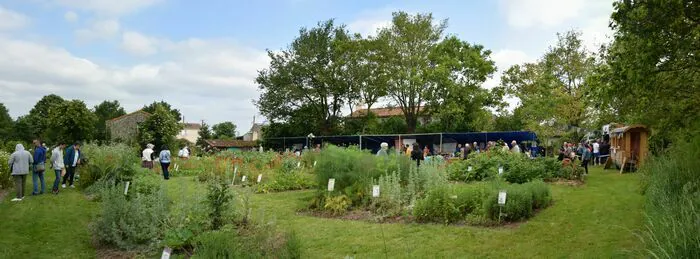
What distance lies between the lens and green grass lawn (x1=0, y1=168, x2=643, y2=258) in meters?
6.52

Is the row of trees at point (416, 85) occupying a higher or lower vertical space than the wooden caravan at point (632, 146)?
higher

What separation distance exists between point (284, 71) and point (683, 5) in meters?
39.8

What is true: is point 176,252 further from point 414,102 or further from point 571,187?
point 414,102

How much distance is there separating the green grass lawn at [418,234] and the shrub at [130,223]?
0.37 metres

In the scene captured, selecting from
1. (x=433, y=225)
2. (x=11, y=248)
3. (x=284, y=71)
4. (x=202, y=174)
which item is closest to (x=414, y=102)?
Answer: (x=284, y=71)

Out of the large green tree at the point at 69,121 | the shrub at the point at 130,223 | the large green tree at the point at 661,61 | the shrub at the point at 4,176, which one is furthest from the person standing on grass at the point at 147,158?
the large green tree at the point at 69,121

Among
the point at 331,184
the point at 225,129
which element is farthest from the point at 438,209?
the point at 225,129

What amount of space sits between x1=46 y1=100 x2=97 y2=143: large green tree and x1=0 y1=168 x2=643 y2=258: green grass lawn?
93.6ft

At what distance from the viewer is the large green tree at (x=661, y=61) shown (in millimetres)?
7375

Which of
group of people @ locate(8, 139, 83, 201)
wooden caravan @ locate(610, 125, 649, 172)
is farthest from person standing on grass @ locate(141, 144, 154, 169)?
wooden caravan @ locate(610, 125, 649, 172)

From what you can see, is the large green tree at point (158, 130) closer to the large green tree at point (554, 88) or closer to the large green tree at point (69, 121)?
the large green tree at point (69, 121)

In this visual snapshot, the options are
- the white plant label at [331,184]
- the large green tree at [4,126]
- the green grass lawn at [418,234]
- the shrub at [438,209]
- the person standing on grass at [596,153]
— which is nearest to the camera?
the green grass lawn at [418,234]

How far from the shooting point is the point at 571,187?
13.6 m

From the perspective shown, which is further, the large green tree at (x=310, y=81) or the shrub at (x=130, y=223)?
the large green tree at (x=310, y=81)
